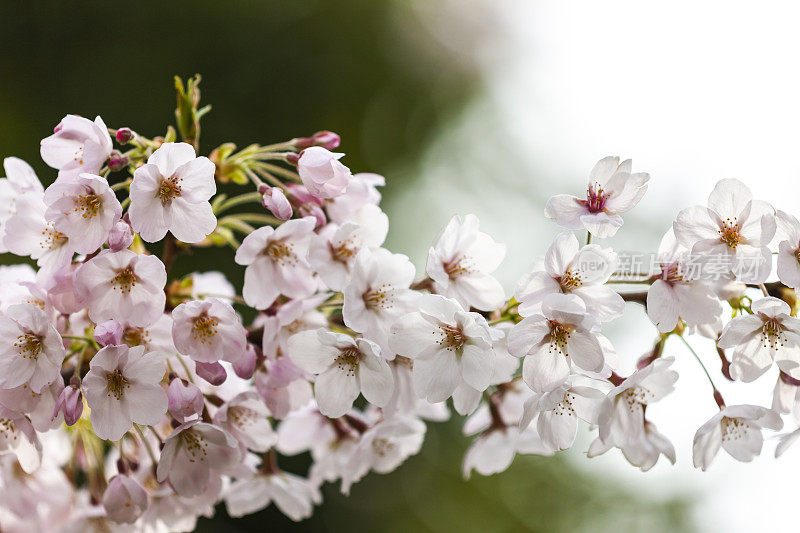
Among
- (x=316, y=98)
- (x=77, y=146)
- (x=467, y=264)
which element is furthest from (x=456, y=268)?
(x=316, y=98)

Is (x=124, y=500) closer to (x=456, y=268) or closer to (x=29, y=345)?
(x=29, y=345)

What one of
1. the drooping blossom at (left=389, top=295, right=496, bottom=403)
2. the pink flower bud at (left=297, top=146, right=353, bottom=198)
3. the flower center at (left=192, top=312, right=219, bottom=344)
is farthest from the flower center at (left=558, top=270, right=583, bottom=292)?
the flower center at (left=192, top=312, right=219, bottom=344)

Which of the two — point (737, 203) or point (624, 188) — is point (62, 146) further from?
point (737, 203)

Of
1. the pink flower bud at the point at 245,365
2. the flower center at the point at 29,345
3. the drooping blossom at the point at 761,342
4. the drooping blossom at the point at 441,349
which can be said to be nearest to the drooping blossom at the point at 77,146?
the flower center at the point at 29,345

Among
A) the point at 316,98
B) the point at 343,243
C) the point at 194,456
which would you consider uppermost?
the point at 343,243

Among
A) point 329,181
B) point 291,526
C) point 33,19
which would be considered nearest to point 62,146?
point 329,181

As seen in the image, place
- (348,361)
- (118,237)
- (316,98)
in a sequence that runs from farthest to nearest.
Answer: (316,98)
(348,361)
(118,237)
